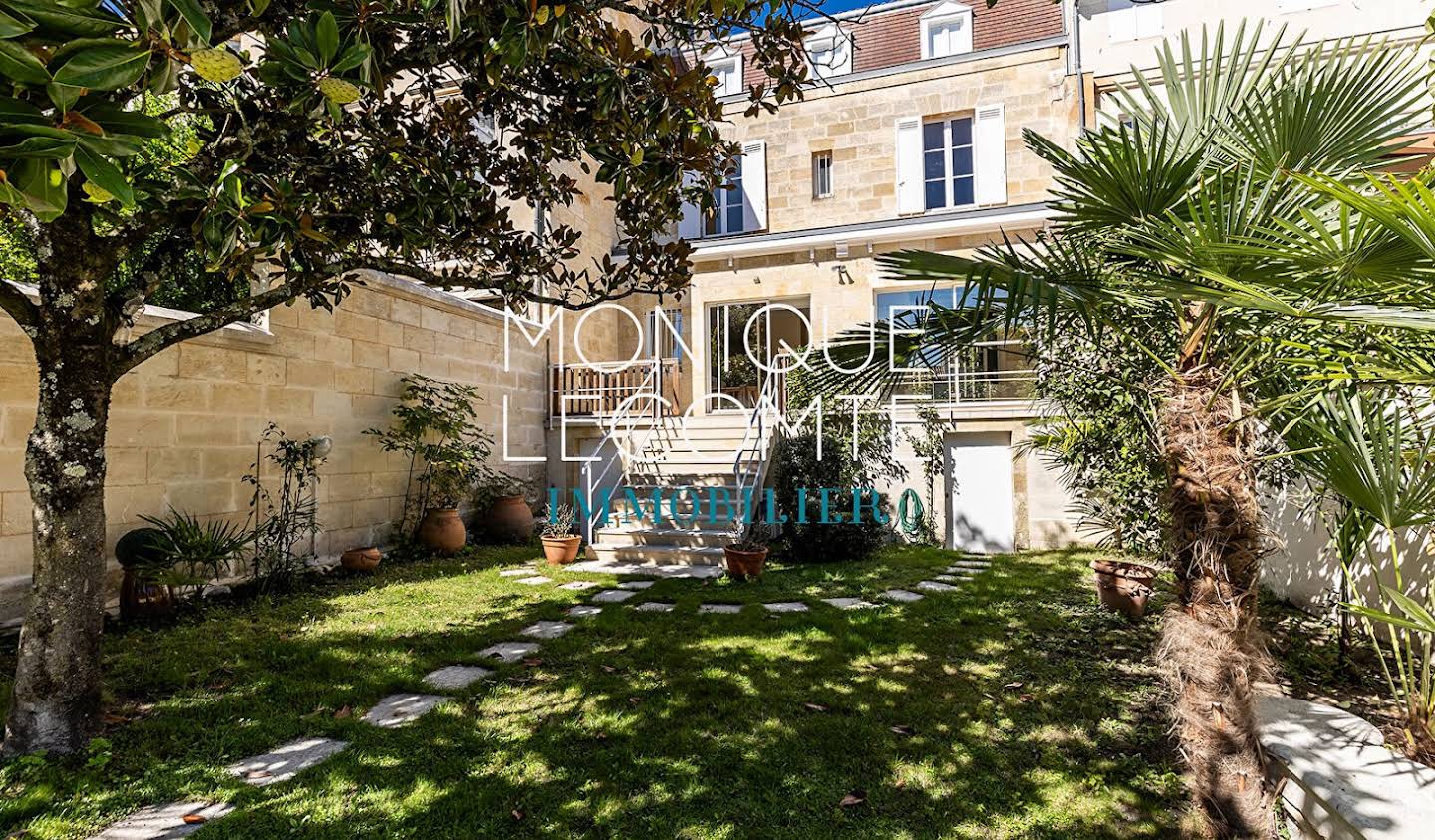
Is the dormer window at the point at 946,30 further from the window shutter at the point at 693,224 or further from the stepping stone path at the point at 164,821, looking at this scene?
the stepping stone path at the point at 164,821

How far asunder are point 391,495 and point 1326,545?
8.62 m

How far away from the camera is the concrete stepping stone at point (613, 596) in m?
5.46

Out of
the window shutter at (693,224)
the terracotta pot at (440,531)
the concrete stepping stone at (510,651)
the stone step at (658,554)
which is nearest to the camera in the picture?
the concrete stepping stone at (510,651)

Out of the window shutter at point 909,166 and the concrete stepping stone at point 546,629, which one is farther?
the window shutter at point 909,166

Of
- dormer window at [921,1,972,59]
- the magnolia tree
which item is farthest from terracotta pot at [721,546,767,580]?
dormer window at [921,1,972,59]

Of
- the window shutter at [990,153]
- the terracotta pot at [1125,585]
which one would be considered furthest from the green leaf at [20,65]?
the window shutter at [990,153]

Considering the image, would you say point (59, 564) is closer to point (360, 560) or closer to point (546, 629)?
point (546, 629)

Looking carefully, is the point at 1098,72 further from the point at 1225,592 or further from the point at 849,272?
the point at 1225,592

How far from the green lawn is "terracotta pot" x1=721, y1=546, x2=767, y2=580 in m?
1.25

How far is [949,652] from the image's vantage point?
13.4 ft

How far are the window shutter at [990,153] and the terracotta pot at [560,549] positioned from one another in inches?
315

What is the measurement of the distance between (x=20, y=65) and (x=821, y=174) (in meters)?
11.3

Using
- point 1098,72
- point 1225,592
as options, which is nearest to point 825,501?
point 1225,592

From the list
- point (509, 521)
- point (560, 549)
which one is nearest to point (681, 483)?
point (560, 549)
